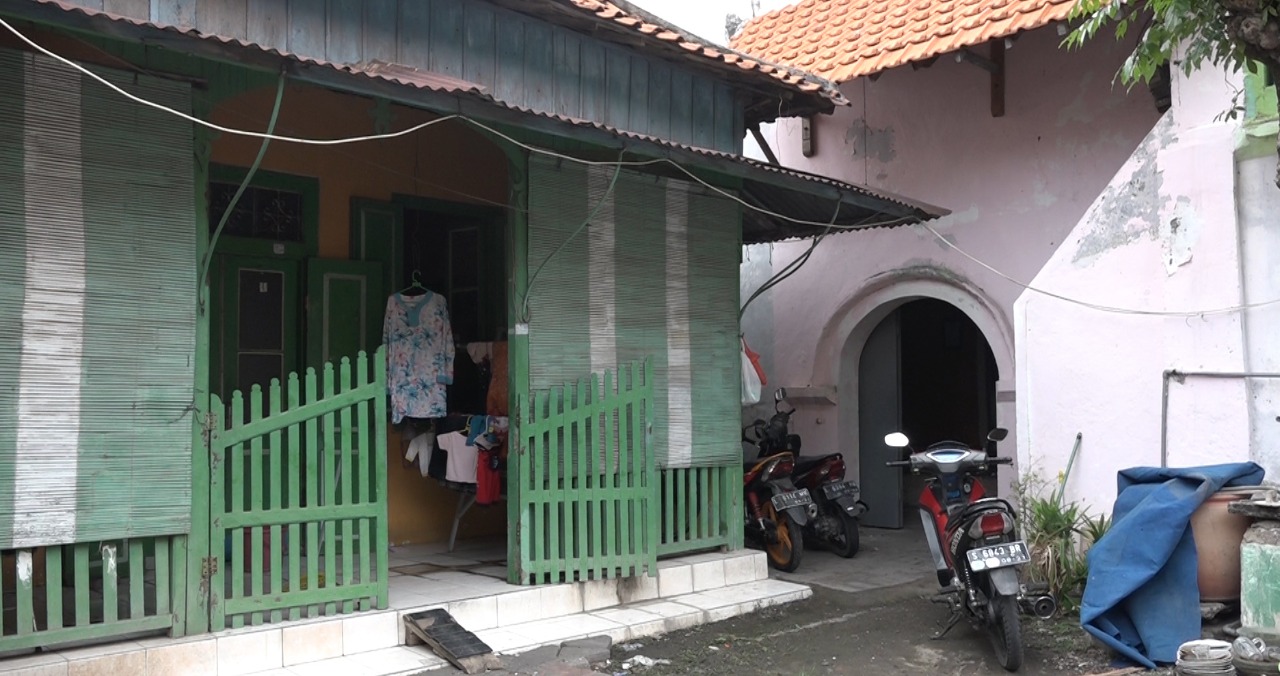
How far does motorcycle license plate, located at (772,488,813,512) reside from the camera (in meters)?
8.25

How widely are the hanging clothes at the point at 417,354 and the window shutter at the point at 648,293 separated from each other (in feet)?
4.70

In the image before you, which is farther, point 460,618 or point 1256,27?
point 460,618

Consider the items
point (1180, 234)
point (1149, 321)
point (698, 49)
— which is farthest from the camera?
point (698, 49)

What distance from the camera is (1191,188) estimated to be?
681cm

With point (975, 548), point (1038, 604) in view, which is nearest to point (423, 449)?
point (975, 548)

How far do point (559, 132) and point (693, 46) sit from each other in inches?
85.5

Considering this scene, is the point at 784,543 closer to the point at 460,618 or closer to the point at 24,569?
the point at 460,618

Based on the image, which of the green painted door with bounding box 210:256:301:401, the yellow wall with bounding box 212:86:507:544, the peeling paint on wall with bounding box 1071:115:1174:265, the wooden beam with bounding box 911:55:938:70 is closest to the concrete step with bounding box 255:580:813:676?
the yellow wall with bounding box 212:86:507:544

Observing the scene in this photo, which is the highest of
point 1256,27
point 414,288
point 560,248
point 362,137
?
point 1256,27

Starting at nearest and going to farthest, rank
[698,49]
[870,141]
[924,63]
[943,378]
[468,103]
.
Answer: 1. [468,103]
2. [698,49]
3. [924,63]
4. [870,141]
5. [943,378]

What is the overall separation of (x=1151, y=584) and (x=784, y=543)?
10.6 feet

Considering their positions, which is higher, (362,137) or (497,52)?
(497,52)

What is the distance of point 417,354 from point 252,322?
117 cm

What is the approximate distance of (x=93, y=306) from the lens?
4.70 metres
